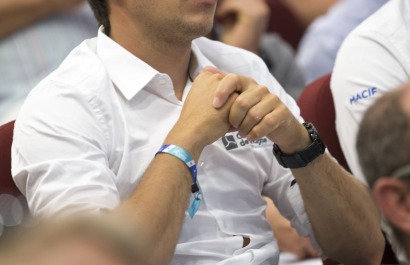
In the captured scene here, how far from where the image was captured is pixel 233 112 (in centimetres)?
194

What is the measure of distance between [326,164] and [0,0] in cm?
129

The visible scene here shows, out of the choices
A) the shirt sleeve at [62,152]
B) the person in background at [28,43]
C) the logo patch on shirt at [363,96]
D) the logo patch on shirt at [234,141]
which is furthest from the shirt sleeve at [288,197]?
the person in background at [28,43]

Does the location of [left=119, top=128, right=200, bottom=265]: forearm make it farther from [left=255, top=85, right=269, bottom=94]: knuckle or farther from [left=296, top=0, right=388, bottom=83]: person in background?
[left=296, top=0, right=388, bottom=83]: person in background

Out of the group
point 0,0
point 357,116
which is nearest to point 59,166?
point 357,116

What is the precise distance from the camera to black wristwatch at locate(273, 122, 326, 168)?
2.03 meters

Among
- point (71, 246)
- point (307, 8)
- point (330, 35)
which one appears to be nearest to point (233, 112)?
point (71, 246)

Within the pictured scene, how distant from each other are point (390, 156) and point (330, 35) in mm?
2530

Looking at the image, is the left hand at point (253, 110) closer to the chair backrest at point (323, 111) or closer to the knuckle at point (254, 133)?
the knuckle at point (254, 133)

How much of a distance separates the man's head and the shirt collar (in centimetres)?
9

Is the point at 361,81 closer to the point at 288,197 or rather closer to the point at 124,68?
the point at 288,197

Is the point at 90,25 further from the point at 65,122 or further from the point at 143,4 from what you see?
the point at 65,122

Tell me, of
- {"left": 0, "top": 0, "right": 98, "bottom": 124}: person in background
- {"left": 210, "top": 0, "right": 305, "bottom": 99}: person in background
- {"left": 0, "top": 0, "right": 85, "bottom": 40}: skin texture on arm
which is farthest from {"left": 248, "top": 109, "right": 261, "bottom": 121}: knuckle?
{"left": 210, "top": 0, "right": 305, "bottom": 99}: person in background

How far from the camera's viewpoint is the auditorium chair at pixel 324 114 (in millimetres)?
2449

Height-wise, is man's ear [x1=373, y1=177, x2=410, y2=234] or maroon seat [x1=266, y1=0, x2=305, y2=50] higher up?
man's ear [x1=373, y1=177, x2=410, y2=234]
